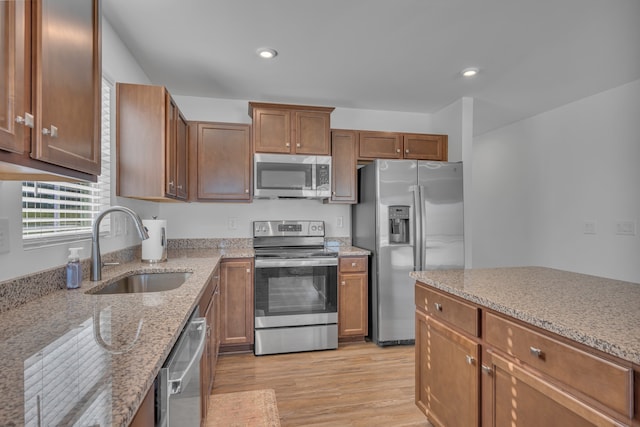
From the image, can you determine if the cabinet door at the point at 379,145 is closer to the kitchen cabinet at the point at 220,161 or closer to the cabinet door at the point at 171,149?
the kitchen cabinet at the point at 220,161

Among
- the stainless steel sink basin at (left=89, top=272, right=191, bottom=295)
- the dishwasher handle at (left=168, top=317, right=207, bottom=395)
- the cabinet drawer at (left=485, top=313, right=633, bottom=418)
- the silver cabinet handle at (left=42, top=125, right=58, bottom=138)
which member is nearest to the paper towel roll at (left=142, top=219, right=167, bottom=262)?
the stainless steel sink basin at (left=89, top=272, right=191, bottom=295)

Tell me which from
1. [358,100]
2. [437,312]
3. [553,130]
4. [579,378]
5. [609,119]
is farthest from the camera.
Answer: [553,130]

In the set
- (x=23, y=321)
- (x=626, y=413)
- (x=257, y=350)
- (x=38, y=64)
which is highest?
(x=38, y=64)

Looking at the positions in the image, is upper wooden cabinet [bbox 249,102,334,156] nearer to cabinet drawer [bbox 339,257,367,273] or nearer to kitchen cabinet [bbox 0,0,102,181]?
cabinet drawer [bbox 339,257,367,273]

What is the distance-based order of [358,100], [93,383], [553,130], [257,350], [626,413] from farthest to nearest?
[553,130], [358,100], [257,350], [626,413], [93,383]

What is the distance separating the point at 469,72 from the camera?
281 centimetres

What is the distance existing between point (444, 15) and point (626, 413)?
2.05 meters

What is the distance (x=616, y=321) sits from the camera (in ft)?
3.50

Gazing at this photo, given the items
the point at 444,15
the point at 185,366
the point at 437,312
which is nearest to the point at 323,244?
the point at 437,312

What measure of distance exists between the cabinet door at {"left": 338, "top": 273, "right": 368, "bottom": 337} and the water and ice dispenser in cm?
47

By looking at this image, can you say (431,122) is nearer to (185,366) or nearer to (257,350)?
(257,350)

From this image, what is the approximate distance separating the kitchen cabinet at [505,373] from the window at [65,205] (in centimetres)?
185

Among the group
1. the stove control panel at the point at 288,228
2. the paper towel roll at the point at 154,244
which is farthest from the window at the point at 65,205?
the stove control panel at the point at 288,228

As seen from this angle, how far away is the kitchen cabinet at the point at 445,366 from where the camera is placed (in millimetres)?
1470
